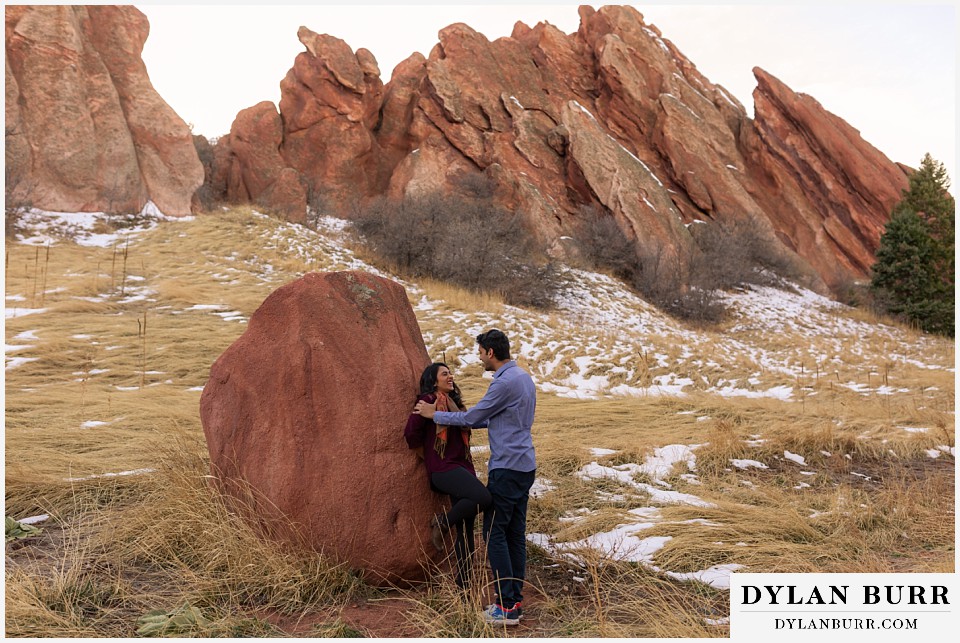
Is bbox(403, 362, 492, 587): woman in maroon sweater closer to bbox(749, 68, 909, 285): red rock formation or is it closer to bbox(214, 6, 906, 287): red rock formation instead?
bbox(214, 6, 906, 287): red rock formation

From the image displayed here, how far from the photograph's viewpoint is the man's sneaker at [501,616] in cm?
305

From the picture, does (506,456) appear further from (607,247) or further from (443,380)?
(607,247)

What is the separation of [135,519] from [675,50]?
99.7ft

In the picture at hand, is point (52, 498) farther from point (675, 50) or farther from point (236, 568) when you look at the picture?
point (675, 50)

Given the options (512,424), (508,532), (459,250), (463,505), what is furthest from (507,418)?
(459,250)

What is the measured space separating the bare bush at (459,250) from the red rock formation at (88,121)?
224 inches

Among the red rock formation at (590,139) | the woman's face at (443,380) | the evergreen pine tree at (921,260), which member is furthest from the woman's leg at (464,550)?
the evergreen pine tree at (921,260)

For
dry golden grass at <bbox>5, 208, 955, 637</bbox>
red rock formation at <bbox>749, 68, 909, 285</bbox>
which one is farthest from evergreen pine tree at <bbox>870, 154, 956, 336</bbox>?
dry golden grass at <bbox>5, 208, 955, 637</bbox>

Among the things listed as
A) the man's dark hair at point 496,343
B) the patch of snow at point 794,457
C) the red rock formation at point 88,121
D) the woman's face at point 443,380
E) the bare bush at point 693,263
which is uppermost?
the red rock formation at point 88,121

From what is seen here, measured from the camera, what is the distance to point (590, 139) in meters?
23.5

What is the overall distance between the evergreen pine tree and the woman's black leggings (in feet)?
66.0

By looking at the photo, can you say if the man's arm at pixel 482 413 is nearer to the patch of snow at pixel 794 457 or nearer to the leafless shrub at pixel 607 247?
the patch of snow at pixel 794 457

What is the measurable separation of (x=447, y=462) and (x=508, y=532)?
18.3 inches

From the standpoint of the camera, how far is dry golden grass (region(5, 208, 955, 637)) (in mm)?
3174
